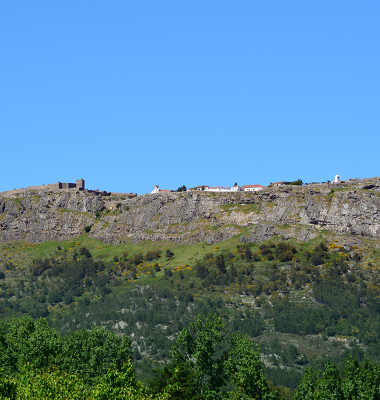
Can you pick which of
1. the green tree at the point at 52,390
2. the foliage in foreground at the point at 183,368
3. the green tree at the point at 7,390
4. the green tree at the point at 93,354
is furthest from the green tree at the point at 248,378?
the green tree at the point at 7,390

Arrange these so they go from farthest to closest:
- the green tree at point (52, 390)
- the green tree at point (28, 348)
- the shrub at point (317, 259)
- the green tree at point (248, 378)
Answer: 1. the shrub at point (317, 259)
2. the green tree at point (28, 348)
3. the green tree at point (248, 378)
4. the green tree at point (52, 390)

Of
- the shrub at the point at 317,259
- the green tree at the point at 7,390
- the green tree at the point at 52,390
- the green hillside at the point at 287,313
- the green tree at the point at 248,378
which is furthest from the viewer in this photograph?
the shrub at the point at 317,259

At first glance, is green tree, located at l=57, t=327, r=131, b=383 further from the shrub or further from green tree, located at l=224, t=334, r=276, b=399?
the shrub

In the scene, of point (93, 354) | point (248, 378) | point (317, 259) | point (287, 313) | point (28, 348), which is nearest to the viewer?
point (248, 378)

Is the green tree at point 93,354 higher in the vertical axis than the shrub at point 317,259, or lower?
lower

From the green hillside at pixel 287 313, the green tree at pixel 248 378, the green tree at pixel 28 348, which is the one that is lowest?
the green tree at pixel 248 378

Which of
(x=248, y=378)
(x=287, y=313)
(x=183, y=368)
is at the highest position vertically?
(x=287, y=313)

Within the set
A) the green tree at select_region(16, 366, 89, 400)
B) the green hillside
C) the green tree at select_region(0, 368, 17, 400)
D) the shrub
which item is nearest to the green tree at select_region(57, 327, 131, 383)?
the green tree at select_region(16, 366, 89, 400)

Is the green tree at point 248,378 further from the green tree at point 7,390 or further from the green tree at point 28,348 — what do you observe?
the green tree at point 7,390

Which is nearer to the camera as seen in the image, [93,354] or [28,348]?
[93,354]

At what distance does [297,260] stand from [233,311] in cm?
2266

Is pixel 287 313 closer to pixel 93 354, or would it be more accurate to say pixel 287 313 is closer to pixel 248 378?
pixel 93 354

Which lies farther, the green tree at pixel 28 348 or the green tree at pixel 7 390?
the green tree at pixel 28 348

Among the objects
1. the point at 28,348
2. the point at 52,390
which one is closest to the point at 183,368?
the point at 28,348
